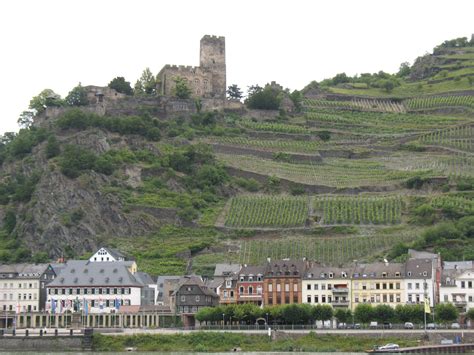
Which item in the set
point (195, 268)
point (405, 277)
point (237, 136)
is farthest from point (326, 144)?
point (405, 277)

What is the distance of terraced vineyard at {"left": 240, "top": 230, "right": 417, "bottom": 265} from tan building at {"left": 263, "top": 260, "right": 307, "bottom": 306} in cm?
1145

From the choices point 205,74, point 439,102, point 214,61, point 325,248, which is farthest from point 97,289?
point 439,102

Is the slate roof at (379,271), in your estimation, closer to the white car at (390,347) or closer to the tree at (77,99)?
the white car at (390,347)

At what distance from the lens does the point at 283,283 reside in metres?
99.1

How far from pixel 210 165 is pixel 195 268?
95.1 feet

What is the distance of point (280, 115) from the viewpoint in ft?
537

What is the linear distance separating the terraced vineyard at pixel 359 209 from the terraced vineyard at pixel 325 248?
4.31 m

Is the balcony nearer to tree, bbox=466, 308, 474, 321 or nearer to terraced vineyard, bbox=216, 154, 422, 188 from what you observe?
tree, bbox=466, 308, 474, 321

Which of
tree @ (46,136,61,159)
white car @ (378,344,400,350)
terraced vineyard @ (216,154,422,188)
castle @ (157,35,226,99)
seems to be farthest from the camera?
castle @ (157,35,226,99)

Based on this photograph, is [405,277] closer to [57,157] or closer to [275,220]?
[275,220]

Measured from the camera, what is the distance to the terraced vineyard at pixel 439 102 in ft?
566

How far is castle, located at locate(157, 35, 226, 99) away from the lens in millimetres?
158875

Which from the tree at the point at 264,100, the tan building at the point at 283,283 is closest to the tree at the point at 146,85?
the tree at the point at 264,100

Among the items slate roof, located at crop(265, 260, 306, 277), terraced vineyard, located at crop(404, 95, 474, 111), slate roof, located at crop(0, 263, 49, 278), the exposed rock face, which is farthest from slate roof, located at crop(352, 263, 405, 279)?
terraced vineyard, located at crop(404, 95, 474, 111)
